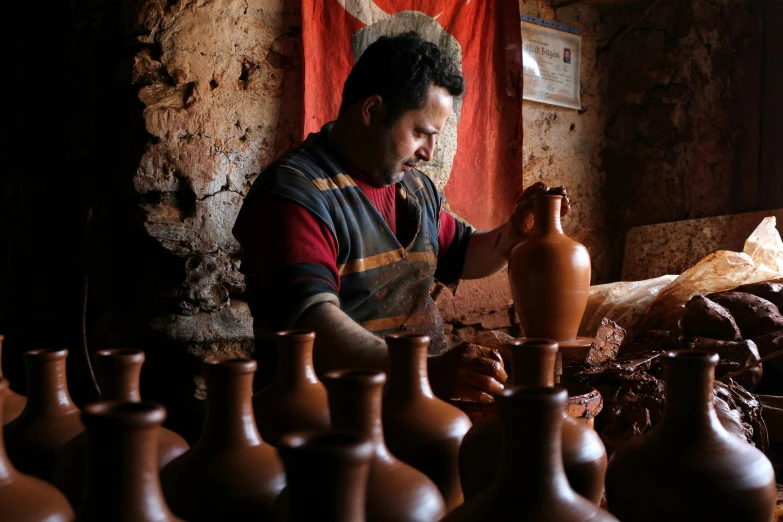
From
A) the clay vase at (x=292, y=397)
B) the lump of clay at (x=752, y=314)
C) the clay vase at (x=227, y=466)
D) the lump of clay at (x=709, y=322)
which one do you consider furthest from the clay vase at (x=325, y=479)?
the lump of clay at (x=752, y=314)

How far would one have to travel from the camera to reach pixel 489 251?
311 cm

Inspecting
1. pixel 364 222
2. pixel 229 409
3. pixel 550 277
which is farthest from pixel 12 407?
pixel 550 277

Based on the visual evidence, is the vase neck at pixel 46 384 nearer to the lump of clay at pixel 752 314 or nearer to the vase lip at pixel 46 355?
the vase lip at pixel 46 355

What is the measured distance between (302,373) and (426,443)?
0.33 metres

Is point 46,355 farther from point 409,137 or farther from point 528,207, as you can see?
point 528,207

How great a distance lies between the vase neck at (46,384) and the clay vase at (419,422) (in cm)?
60

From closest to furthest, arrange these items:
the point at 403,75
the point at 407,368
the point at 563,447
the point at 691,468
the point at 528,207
Result: the point at 691,468 → the point at 563,447 → the point at 407,368 → the point at 403,75 → the point at 528,207

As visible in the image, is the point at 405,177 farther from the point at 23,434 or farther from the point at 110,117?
the point at 23,434

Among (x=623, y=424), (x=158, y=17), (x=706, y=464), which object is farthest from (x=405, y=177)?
(x=706, y=464)

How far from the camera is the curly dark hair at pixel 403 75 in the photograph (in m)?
2.54

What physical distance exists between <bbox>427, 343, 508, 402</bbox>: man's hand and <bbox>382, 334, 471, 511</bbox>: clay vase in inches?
5.7

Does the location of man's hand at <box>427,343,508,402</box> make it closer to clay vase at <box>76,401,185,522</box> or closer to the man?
the man

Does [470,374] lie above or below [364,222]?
below

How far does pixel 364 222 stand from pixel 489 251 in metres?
0.74
